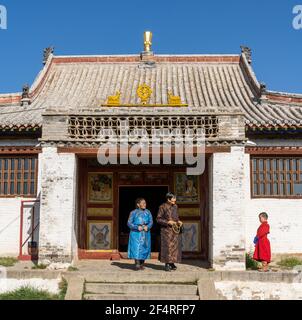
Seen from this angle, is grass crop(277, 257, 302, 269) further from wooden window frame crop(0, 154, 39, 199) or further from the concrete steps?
wooden window frame crop(0, 154, 39, 199)

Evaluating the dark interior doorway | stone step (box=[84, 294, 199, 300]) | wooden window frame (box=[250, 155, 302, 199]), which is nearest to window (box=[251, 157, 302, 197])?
wooden window frame (box=[250, 155, 302, 199])

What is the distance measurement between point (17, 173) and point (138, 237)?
4.16 m

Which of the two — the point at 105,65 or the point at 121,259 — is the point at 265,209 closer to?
the point at 121,259

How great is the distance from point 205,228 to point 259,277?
2784mm

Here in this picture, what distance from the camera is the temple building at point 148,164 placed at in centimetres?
999

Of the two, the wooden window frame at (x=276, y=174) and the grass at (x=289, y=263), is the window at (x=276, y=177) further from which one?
the grass at (x=289, y=263)

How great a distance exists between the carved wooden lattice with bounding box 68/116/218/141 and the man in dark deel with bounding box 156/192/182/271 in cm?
151

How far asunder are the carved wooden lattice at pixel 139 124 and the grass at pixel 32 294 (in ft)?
9.99

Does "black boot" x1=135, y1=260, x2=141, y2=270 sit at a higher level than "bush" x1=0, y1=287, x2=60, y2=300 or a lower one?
higher

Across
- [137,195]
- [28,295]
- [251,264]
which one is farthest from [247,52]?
[28,295]

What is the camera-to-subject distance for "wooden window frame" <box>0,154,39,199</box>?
1234 cm

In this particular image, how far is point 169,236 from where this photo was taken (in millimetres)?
9664

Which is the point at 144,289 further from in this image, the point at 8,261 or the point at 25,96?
the point at 25,96
